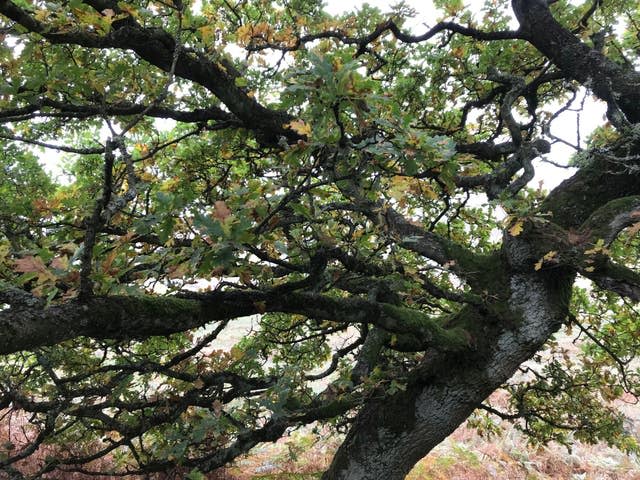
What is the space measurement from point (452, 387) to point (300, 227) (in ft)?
8.07

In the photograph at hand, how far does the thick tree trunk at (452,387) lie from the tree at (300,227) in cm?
2

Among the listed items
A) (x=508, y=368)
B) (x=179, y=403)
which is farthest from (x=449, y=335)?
(x=179, y=403)

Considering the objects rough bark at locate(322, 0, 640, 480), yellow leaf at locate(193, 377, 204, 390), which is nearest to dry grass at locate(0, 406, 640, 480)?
rough bark at locate(322, 0, 640, 480)

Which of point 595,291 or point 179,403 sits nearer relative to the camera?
point 179,403

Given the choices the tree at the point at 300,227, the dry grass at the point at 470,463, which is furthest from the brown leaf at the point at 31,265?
the dry grass at the point at 470,463

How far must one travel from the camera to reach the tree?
2119 mm

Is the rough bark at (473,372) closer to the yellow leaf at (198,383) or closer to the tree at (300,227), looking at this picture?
the tree at (300,227)

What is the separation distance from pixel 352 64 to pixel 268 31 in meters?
3.76

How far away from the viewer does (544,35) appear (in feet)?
17.0

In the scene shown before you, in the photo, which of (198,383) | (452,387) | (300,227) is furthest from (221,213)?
(452,387)

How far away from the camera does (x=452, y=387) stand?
166 inches

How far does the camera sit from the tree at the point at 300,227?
2119 mm

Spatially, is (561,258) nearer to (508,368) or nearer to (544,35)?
(508,368)

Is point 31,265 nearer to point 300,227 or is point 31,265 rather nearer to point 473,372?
point 300,227
